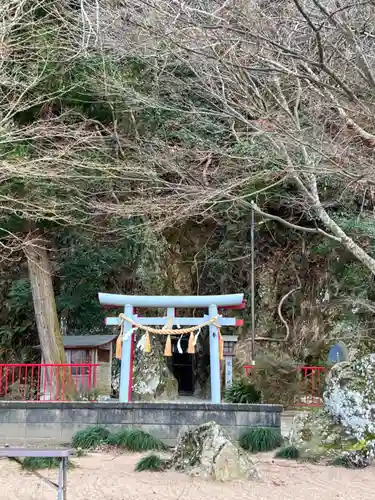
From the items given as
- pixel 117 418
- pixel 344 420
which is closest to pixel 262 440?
pixel 344 420

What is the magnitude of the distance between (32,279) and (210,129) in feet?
17.1

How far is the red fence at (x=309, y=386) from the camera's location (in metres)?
11.5

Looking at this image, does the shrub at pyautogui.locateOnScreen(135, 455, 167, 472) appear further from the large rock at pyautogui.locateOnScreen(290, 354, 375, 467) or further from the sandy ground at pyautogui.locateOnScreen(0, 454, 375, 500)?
the large rock at pyautogui.locateOnScreen(290, 354, 375, 467)

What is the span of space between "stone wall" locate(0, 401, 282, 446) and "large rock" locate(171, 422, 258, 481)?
2192 mm

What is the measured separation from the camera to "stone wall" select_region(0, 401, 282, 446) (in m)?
9.07

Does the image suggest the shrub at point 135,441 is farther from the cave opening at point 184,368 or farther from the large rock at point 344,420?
the cave opening at point 184,368

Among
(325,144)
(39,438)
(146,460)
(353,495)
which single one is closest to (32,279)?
(39,438)

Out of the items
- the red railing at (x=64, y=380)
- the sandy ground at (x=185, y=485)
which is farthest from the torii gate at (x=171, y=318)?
the sandy ground at (x=185, y=485)

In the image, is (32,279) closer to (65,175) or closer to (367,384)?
(65,175)

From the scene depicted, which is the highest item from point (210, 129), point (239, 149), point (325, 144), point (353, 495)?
point (210, 129)

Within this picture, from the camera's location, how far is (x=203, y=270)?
50.3ft

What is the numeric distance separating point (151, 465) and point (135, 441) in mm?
1739

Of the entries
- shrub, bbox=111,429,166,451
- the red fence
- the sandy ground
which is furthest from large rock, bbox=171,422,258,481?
the red fence

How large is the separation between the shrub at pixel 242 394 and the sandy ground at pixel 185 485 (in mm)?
4047
